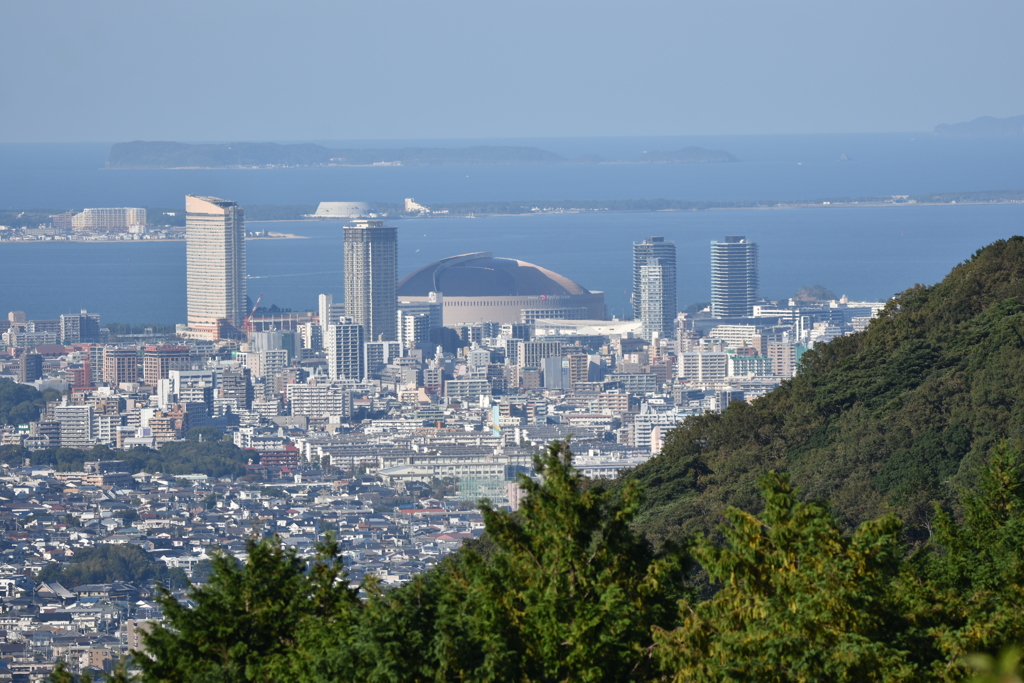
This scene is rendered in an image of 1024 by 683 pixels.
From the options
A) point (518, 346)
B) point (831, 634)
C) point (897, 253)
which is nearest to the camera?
point (831, 634)

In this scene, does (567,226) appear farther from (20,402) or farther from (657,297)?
(20,402)

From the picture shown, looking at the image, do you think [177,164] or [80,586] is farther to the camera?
[177,164]

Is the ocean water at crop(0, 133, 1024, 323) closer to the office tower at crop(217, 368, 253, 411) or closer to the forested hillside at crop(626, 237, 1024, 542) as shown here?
the office tower at crop(217, 368, 253, 411)

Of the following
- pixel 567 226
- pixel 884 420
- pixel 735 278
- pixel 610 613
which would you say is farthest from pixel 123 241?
pixel 610 613

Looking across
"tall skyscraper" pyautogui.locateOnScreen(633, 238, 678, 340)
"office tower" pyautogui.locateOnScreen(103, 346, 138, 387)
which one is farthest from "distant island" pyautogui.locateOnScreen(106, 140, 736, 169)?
"office tower" pyautogui.locateOnScreen(103, 346, 138, 387)

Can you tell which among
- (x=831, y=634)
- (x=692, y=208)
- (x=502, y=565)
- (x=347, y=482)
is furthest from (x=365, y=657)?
(x=692, y=208)

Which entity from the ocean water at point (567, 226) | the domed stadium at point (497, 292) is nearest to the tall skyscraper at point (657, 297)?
the domed stadium at point (497, 292)

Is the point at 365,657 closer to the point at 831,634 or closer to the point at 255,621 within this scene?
the point at 255,621
